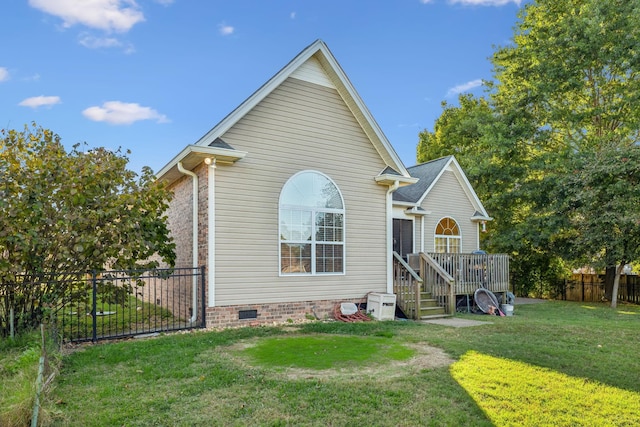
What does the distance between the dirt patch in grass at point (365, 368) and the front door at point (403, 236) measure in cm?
806

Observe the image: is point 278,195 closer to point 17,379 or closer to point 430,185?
point 17,379

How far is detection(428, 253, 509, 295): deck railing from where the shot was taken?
12.5 metres

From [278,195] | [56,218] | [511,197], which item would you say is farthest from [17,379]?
[511,197]

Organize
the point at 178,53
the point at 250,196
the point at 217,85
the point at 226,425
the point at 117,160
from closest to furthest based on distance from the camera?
the point at 226,425, the point at 117,160, the point at 250,196, the point at 178,53, the point at 217,85

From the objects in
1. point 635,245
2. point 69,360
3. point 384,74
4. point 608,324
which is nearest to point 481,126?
point 384,74

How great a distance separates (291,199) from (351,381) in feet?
17.9

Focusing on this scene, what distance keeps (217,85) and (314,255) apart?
7.46 metres

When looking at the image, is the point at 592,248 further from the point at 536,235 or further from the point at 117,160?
the point at 117,160

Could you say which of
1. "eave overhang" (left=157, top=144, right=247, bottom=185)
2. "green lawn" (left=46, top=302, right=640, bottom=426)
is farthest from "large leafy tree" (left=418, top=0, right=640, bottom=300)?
"eave overhang" (left=157, top=144, right=247, bottom=185)

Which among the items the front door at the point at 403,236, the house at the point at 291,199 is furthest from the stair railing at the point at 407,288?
the front door at the point at 403,236

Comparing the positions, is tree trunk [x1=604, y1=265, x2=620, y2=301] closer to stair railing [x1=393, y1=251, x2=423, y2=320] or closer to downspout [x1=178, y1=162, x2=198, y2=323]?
stair railing [x1=393, y1=251, x2=423, y2=320]

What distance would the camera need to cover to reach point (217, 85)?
1403 centimetres

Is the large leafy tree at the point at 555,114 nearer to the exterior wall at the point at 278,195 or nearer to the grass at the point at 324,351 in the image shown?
the exterior wall at the point at 278,195

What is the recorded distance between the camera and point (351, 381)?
4.93m
